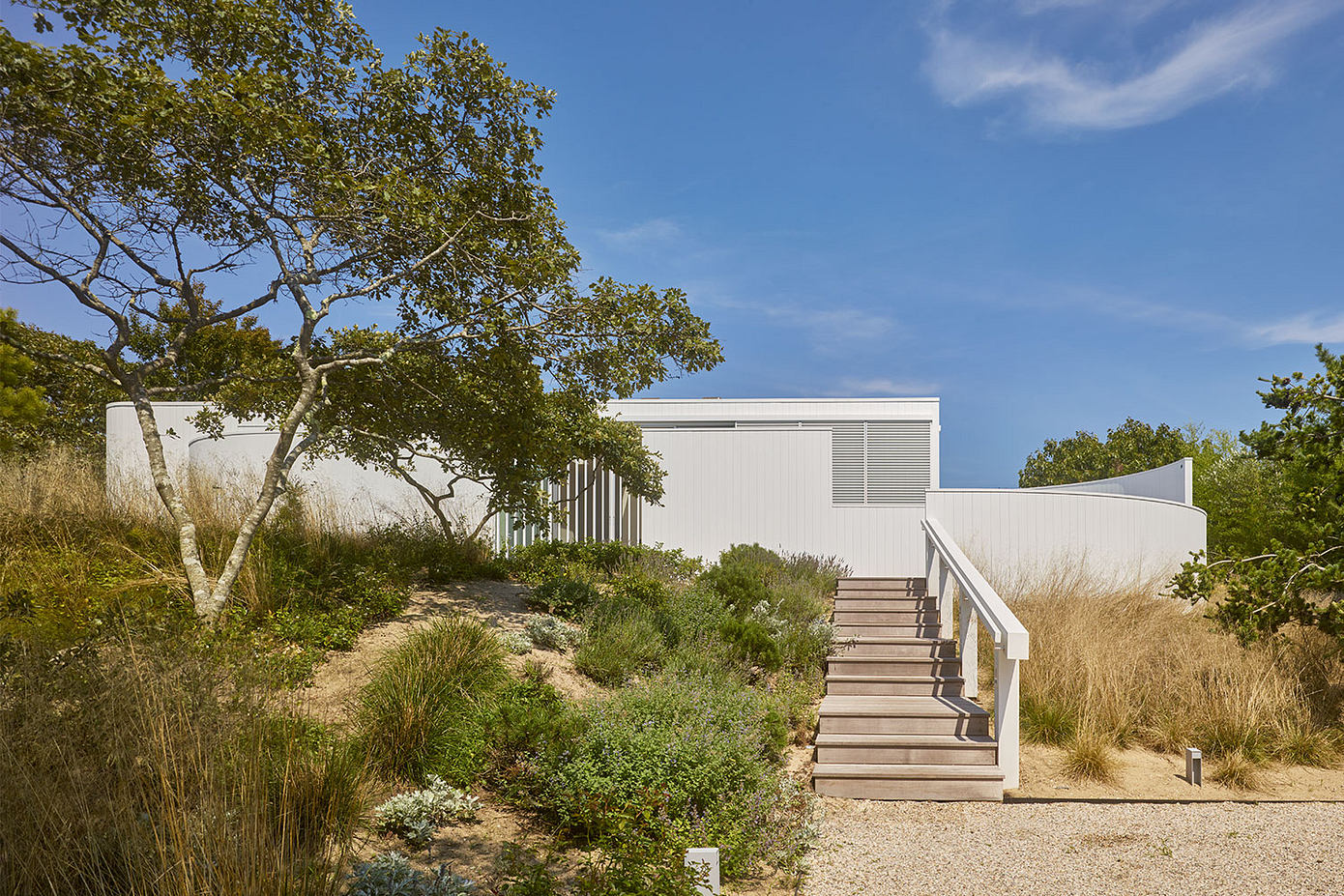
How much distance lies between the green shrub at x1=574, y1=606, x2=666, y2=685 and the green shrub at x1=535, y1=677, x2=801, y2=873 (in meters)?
1.51

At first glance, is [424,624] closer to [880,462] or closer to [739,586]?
[739,586]

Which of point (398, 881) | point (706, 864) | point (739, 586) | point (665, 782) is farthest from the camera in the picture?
point (739, 586)

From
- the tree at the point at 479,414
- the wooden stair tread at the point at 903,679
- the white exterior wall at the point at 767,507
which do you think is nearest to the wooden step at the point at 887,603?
the wooden stair tread at the point at 903,679

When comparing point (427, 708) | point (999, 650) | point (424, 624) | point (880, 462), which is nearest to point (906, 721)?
point (999, 650)

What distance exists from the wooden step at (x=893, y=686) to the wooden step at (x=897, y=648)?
0.56 meters

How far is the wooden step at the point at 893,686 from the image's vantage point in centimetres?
698

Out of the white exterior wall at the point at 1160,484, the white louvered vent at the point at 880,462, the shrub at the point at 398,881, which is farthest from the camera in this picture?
the white louvered vent at the point at 880,462

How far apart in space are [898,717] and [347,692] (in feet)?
13.5

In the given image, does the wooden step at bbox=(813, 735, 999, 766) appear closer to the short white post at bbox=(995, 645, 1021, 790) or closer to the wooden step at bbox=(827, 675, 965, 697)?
the short white post at bbox=(995, 645, 1021, 790)

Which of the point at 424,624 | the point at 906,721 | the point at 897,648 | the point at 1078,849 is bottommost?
the point at 1078,849

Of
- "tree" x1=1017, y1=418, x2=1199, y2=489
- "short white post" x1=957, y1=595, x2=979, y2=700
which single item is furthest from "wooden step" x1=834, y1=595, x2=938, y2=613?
"tree" x1=1017, y1=418, x2=1199, y2=489

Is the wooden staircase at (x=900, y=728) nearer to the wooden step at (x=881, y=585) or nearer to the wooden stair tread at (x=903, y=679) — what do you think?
the wooden stair tread at (x=903, y=679)

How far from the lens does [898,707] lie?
257 inches

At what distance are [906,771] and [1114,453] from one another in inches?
1290
